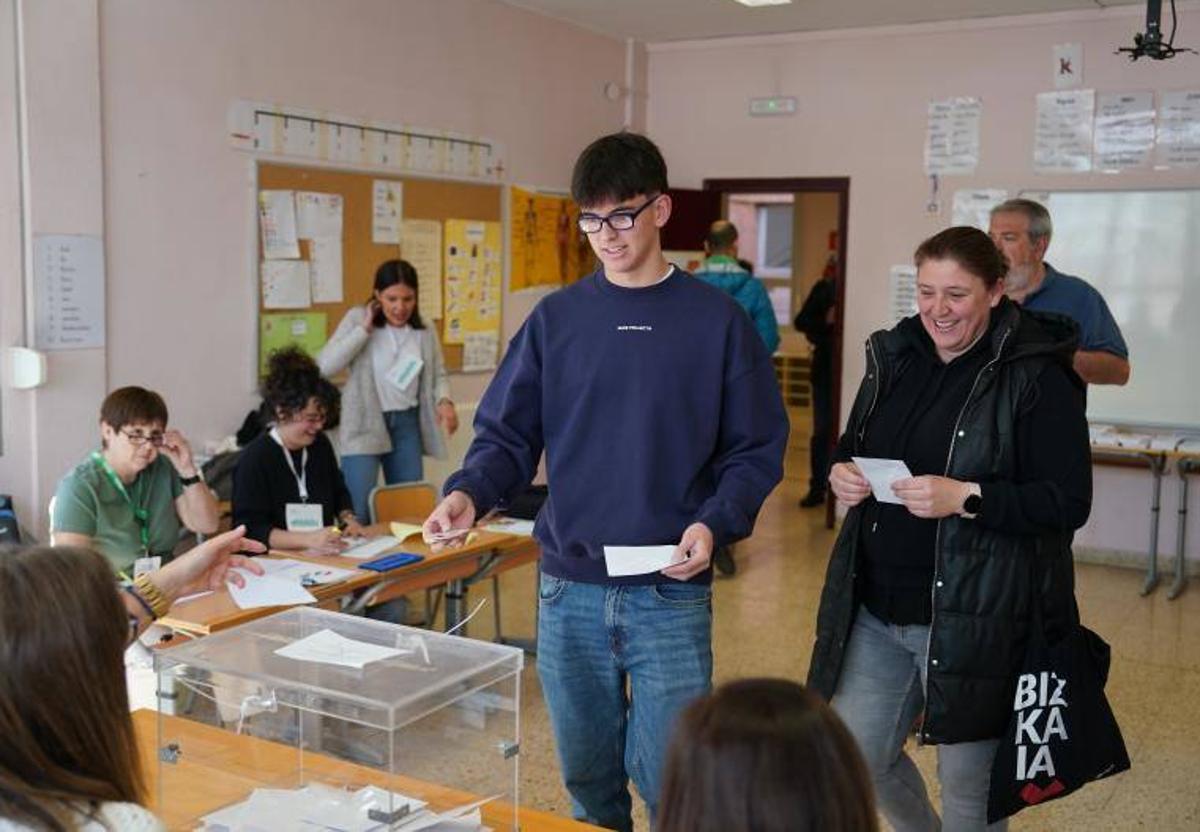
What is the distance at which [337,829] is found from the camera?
5.54 ft

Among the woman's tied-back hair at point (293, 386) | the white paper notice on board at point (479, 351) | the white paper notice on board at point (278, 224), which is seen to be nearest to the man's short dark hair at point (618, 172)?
the woman's tied-back hair at point (293, 386)

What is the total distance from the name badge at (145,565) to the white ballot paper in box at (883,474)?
205cm

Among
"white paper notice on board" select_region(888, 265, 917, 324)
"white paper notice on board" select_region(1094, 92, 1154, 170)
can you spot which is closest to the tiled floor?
"white paper notice on board" select_region(888, 265, 917, 324)

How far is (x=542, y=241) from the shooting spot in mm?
7469

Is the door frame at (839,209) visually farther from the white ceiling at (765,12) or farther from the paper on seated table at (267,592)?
the paper on seated table at (267,592)

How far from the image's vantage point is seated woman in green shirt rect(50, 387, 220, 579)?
3.50m

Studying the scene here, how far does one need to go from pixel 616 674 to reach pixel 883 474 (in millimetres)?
666

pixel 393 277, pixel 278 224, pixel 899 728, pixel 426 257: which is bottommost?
pixel 899 728

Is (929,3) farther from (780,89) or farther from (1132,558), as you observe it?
(1132,558)

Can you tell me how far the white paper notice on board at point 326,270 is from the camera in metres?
5.81

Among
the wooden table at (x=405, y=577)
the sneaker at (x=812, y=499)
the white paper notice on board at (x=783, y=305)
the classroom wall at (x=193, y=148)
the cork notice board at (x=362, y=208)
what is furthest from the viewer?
the white paper notice on board at (x=783, y=305)

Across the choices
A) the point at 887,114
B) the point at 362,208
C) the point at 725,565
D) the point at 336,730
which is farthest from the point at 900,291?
the point at 336,730

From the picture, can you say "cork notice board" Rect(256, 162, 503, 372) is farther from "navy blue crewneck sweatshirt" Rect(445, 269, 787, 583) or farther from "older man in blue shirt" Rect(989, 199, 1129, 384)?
"navy blue crewneck sweatshirt" Rect(445, 269, 787, 583)

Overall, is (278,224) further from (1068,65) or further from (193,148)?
(1068,65)
